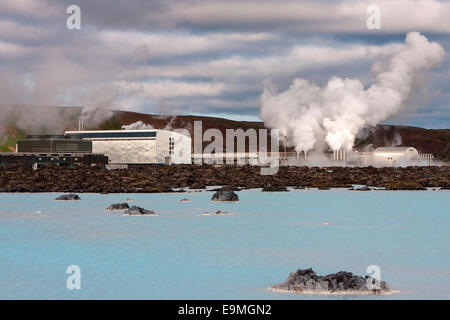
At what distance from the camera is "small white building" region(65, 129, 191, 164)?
149625mm

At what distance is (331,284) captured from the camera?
1697 cm

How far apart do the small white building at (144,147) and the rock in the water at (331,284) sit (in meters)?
132

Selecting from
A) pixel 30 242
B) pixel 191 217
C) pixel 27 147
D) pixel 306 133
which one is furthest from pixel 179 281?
pixel 27 147

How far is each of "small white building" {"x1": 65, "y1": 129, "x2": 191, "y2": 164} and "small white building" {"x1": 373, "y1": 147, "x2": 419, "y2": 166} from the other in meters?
48.4

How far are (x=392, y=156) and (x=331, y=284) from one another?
15611cm

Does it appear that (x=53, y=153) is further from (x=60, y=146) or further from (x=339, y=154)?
(x=339, y=154)

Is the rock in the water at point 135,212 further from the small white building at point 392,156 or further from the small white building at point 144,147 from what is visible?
the small white building at point 392,156

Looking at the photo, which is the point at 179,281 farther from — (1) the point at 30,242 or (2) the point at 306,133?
(2) the point at 306,133

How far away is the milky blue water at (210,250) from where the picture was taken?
18078 millimetres

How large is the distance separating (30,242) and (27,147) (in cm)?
13695

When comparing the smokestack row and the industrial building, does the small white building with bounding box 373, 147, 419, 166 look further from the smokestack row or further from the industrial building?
the industrial building

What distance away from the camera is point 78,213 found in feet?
141

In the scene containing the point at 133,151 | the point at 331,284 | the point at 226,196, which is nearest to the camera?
the point at 331,284

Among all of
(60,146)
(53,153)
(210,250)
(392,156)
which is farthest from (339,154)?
(210,250)
